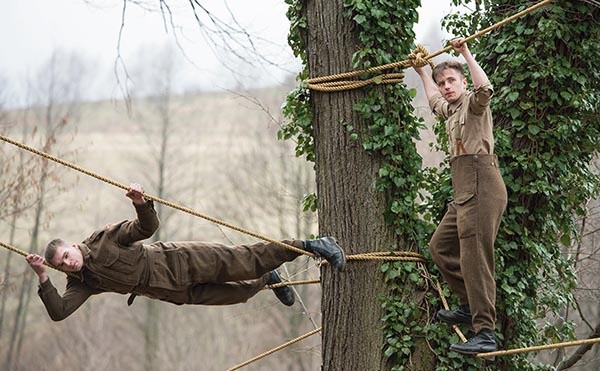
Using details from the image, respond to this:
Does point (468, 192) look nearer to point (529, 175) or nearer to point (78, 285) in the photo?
point (529, 175)

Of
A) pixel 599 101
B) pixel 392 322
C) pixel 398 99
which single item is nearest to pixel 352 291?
pixel 392 322

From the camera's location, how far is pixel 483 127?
409cm

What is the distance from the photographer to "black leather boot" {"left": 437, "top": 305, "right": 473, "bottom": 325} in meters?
4.28

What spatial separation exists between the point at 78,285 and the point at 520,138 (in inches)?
107

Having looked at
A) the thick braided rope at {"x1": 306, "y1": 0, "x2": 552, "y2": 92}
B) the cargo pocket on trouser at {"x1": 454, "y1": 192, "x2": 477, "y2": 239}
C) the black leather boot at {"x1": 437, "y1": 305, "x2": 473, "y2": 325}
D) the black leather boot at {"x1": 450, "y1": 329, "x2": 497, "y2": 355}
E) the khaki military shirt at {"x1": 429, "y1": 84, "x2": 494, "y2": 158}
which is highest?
the thick braided rope at {"x1": 306, "y1": 0, "x2": 552, "y2": 92}

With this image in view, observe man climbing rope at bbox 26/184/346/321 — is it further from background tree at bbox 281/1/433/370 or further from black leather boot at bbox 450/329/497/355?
black leather boot at bbox 450/329/497/355

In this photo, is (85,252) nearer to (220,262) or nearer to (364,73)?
(220,262)

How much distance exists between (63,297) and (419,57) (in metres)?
2.39

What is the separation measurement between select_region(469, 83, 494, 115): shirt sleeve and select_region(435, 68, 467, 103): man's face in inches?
8.5

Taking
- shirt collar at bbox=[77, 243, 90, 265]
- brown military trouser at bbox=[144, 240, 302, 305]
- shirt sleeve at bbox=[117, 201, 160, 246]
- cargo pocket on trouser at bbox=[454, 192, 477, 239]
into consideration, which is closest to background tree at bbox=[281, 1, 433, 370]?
brown military trouser at bbox=[144, 240, 302, 305]

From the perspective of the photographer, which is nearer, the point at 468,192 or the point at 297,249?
the point at 468,192

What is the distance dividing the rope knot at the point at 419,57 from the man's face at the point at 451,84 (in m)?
0.17

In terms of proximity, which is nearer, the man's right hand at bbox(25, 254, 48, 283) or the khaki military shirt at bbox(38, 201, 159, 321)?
the man's right hand at bbox(25, 254, 48, 283)

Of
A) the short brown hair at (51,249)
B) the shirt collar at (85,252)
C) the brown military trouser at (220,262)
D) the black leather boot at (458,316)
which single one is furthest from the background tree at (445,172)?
the short brown hair at (51,249)
